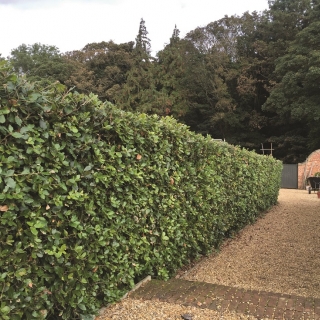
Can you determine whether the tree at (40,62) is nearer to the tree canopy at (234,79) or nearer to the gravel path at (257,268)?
the tree canopy at (234,79)

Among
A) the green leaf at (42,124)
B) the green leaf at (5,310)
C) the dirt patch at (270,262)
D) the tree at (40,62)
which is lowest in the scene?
the dirt patch at (270,262)

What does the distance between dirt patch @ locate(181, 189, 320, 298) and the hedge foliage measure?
0.86 metres

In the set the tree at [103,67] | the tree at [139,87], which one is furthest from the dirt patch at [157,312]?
the tree at [103,67]

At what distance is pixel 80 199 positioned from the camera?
2447 millimetres

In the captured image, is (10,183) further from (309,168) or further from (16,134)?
(309,168)

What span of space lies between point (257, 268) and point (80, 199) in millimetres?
3648

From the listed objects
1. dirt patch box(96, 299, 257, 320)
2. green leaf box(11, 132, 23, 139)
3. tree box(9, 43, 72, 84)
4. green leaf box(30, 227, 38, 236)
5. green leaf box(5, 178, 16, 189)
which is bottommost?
dirt patch box(96, 299, 257, 320)

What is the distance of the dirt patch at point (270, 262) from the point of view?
14.6 ft

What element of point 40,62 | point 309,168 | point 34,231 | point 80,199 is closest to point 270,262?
point 80,199

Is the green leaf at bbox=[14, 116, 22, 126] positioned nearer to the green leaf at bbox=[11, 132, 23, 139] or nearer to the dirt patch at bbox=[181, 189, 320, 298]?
the green leaf at bbox=[11, 132, 23, 139]

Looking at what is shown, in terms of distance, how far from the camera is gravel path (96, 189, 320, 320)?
2904 millimetres

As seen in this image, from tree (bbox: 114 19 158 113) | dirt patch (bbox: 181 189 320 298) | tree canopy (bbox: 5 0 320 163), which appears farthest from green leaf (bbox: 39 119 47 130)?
tree (bbox: 114 19 158 113)

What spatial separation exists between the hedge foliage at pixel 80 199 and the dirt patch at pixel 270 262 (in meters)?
0.86

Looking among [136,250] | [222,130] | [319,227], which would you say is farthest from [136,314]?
[222,130]
